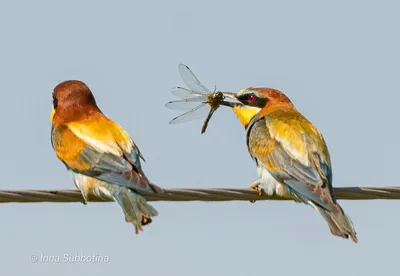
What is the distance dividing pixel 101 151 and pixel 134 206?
615 millimetres

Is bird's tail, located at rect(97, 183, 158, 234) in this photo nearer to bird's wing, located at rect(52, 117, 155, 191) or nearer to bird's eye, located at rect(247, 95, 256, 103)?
bird's wing, located at rect(52, 117, 155, 191)

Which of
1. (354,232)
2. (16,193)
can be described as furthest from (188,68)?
(16,193)

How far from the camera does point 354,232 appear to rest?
5.23 m

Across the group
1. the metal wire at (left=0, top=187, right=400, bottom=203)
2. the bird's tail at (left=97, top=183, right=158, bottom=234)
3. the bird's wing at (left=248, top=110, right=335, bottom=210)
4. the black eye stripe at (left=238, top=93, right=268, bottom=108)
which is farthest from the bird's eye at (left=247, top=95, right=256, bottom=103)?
the metal wire at (left=0, top=187, right=400, bottom=203)

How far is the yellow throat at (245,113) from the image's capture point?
675cm

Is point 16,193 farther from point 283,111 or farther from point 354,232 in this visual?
point 283,111

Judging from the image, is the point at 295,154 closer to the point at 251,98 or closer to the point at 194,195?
the point at 251,98

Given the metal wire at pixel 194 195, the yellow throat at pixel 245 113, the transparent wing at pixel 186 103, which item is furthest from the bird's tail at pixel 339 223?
the transparent wing at pixel 186 103

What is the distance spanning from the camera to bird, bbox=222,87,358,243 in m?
5.35

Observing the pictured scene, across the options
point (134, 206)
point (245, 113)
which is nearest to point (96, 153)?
point (134, 206)

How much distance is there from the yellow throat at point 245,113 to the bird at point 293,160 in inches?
2.5

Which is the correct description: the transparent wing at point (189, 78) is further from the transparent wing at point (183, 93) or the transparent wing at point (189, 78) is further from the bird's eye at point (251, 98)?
the bird's eye at point (251, 98)

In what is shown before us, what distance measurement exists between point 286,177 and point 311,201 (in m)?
0.26

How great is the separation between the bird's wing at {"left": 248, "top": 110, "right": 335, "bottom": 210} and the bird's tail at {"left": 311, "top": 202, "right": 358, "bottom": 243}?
0.04 m
